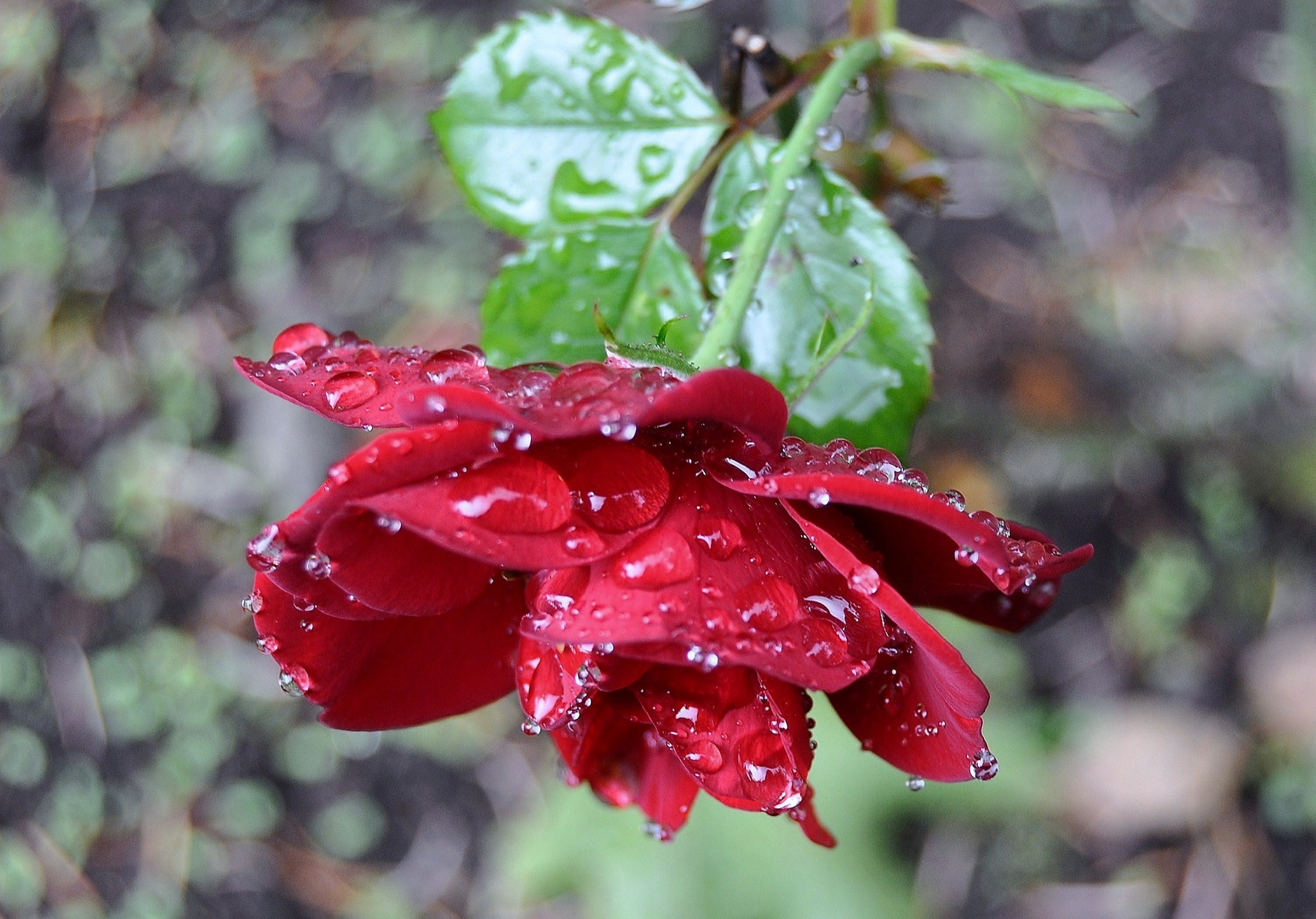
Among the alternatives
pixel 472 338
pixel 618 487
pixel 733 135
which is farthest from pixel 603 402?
pixel 472 338

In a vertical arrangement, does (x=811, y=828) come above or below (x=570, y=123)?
below

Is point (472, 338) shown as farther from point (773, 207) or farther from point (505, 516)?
point (505, 516)

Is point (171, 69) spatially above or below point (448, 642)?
below

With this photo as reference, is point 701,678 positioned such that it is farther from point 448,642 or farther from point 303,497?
point 303,497

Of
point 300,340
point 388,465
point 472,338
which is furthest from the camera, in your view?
point 472,338

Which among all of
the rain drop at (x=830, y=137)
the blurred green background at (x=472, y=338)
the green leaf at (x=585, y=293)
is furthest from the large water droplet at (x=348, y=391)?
the blurred green background at (x=472, y=338)

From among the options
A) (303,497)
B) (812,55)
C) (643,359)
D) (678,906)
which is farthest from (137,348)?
(643,359)

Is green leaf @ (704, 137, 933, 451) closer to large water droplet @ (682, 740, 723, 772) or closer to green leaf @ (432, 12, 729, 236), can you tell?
green leaf @ (432, 12, 729, 236)
